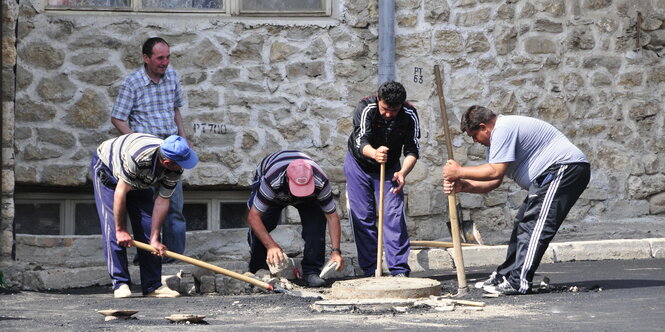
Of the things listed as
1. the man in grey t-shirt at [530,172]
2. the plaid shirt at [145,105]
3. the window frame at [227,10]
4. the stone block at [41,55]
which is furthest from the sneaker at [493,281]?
the stone block at [41,55]

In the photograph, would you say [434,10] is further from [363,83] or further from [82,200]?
[82,200]

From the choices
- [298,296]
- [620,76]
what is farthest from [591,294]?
[620,76]

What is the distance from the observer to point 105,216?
364 inches

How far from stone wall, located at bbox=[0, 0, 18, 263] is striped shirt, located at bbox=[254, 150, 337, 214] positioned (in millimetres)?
1960

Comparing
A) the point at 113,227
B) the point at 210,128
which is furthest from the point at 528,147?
the point at 210,128

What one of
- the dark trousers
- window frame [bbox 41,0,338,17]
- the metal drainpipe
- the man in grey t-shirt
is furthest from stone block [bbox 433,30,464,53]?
the man in grey t-shirt

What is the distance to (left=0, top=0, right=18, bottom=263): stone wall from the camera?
32.9 feet

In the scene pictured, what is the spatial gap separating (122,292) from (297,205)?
1.57 m

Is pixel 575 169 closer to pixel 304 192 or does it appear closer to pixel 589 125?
pixel 304 192

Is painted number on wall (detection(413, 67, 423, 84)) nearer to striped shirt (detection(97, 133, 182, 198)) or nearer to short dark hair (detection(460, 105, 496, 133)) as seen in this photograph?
short dark hair (detection(460, 105, 496, 133))

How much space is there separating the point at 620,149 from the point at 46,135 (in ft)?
17.2

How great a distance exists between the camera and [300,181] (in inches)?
374

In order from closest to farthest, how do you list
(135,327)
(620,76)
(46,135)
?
(135,327) < (46,135) < (620,76)

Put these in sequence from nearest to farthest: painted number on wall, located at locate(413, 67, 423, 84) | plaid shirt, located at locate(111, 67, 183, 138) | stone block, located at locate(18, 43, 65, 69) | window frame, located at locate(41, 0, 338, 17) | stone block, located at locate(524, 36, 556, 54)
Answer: plaid shirt, located at locate(111, 67, 183, 138) < stone block, located at locate(18, 43, 65, 69) < window frame, located at locate(41, 0, 338, 17) < painted number on wall, located at locate(413, 67, 423, 84) < stone block, located at locate(524, 36, 556, 54)
